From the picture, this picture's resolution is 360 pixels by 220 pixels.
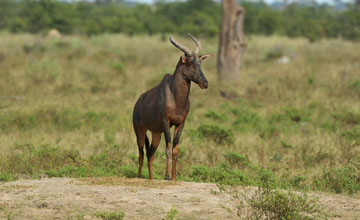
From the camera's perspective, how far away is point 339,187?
7859mm

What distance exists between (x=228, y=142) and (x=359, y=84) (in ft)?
28.4

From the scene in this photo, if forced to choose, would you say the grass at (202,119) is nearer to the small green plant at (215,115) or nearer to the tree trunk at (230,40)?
the small green plant at (215,115)

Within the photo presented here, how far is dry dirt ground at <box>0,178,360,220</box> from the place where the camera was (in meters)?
5.84

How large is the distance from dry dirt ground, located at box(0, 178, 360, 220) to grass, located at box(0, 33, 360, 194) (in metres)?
0.87

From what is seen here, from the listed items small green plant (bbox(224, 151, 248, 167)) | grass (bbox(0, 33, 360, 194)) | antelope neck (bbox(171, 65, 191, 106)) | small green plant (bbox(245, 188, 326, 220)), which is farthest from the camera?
small green plant (bbox(224, 151, 248, 167))

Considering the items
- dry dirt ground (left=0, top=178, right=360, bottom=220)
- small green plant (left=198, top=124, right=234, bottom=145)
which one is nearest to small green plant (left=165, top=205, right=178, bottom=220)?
dry dirt ground (left=0, top=178, right=360, bottom=220)

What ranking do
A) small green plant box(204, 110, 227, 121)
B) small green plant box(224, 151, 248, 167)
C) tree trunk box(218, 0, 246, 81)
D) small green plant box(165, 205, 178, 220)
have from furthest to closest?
tree trunk box(218, 0, 246, 81) → small green plant box(204, 110, 227, 121) → small green plant box(224, 151, 248, 167) → small green plant box(165, 205, 178, 220)

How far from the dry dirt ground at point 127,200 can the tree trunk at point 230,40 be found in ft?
44.2

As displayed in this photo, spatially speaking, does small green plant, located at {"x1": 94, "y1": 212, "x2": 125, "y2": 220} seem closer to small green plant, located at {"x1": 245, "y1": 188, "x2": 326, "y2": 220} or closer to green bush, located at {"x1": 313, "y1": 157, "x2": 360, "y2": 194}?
small green plant, located at {"x1": 245, "y1": 188, "x2": 326, "y2": 220}

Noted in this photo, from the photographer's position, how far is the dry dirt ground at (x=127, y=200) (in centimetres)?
584

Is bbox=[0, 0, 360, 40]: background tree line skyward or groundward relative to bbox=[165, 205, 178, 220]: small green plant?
skyward

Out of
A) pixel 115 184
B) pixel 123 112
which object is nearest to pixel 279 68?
pixel 123 112

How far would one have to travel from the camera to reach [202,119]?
45.9 feet

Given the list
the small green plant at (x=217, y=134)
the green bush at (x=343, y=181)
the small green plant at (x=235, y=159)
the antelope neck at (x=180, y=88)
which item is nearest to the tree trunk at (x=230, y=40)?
the small green plant at (x=217, y=134)
